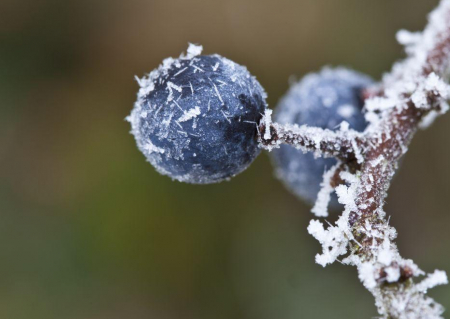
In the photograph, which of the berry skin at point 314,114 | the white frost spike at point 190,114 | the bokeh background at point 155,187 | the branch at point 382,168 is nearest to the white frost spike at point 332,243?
the branch at point 382,168

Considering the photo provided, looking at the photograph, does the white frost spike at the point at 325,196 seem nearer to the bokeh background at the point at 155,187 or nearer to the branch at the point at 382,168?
the branch at the point at 382,168

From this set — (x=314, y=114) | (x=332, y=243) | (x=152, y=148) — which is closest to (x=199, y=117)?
(x=152, y=148)

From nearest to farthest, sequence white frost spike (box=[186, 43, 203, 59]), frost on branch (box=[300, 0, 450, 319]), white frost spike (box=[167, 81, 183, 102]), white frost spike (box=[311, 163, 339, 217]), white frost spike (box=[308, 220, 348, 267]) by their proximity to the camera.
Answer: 1. frost on branch (box=[300, 0, 450, 319])
2. white frost spike (box=[308, 220, 348, 267])
3. white frost spike (box=[167, 81, 183, 102])
4. white frost spike (box=[186, 43, 203, 59])
5. white frost spike (box=[311, 163, 339, 217])

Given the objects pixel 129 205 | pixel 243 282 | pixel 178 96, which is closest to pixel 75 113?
pixel 129 205

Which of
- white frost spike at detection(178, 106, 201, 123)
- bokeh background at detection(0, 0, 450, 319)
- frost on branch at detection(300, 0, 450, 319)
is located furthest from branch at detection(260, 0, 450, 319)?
bokeh background at detection(0, 0, 450, 319)

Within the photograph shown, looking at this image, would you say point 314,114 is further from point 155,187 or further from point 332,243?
point 155,187

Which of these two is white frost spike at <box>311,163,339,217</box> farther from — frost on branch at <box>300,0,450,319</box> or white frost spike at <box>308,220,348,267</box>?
white frost spike at <box>308,220,348,267</box>

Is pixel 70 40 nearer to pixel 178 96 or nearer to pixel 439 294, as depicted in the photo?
pixel 178 96
